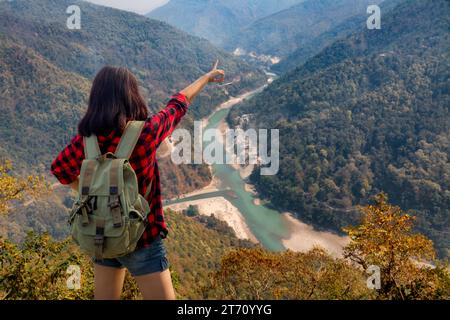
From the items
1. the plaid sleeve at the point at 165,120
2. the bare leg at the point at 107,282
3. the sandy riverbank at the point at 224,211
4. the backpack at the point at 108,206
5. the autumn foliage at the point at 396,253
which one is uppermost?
the plaid sleeve at the point at 165,120

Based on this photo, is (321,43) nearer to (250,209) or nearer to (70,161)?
(250,209)

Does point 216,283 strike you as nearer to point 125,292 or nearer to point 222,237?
point 125,292

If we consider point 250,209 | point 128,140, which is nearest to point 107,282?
point 128,140

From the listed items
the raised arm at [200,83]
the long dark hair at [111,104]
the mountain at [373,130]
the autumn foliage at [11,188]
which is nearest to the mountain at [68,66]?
the mountain at [373,130]

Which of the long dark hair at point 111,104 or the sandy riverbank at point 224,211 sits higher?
the long dark hair at point 111,104

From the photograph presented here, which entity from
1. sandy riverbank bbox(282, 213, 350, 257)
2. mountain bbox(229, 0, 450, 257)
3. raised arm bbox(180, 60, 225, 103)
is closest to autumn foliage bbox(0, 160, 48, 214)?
raised arm bbox(180, 60, 225, 103)

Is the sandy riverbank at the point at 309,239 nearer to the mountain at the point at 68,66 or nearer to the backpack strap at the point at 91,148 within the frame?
the mountain at the point at 68,66
